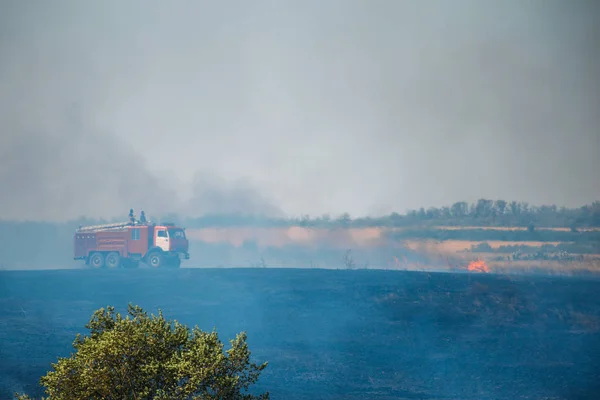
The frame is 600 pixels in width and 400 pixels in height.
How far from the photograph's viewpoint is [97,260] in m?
104

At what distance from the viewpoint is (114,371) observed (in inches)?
1155

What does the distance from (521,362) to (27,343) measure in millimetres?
48304

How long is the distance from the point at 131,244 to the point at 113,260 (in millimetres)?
4521

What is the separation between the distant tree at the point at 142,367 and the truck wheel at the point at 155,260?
7135 cm

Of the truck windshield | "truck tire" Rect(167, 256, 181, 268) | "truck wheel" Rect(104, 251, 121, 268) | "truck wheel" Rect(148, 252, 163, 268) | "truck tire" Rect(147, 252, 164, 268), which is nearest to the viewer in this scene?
the truck windshield

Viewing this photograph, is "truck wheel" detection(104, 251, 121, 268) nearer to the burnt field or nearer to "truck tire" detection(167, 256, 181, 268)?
the burnt field

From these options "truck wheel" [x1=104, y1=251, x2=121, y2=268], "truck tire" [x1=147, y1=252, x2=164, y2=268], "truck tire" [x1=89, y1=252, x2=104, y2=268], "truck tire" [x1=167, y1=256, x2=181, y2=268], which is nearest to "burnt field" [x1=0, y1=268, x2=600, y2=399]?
"truck tire" [x1=167, y1=256, x2=181, y2=268]

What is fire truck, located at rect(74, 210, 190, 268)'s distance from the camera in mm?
99062

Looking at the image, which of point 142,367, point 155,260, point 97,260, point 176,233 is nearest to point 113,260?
point 97,260

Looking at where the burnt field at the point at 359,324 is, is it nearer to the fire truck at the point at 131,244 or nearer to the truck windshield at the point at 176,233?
the fire truck at the point at 131,244

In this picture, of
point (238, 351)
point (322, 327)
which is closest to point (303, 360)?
point (322, 327)

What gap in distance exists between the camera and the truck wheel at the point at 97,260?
10338 cm

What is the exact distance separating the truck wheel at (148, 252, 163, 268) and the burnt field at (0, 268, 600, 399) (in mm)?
Result: 1827

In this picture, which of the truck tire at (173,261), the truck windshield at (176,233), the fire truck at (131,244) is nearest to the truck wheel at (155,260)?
the fire truck at (131,244)
